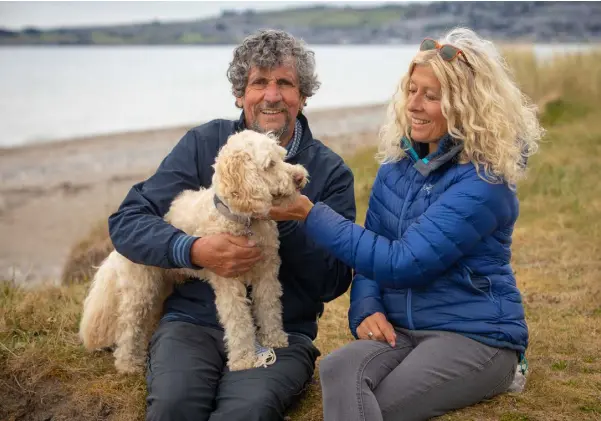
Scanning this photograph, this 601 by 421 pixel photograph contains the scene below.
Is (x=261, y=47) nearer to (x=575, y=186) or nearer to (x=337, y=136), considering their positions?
(x=575, y=186)

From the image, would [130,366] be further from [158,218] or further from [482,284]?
[482,284]

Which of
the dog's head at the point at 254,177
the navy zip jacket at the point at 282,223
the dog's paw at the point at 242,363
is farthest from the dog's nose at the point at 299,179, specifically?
the dog's paw at the point at 242,363

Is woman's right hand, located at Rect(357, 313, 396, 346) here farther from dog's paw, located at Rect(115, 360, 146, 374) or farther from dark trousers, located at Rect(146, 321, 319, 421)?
dog's paw, located at Rect(115, 360, 146, 374)

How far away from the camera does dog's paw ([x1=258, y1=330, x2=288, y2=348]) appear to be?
4.10 metres

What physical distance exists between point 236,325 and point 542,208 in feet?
20.6

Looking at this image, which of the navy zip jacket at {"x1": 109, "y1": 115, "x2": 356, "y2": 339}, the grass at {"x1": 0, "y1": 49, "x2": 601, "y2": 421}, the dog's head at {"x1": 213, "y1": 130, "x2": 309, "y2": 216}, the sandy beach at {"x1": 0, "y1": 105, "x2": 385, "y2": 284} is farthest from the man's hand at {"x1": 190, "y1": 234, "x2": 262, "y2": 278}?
the sandy beach at {"x1": 0, "y1": 105, "x2": 385, "y2": 284}

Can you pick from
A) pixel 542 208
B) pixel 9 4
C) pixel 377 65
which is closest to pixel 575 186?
pixel 542 208

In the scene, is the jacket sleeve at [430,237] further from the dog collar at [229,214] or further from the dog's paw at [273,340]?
the dog's paw at [273,340]

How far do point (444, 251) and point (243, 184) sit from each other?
1.06 meters

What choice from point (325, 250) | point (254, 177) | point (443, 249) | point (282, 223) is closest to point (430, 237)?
point (443, 249)

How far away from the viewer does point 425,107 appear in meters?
3.61

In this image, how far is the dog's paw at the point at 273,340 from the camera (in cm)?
410

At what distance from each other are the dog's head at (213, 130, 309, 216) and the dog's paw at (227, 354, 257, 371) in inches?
32.7

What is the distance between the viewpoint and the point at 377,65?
64000mm
